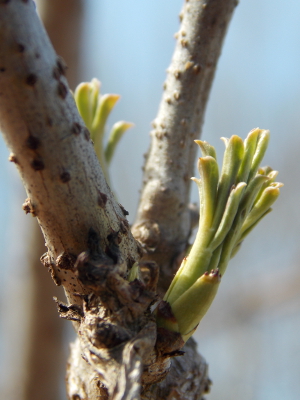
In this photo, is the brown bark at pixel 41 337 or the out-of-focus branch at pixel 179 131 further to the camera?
the brown bark at pixel 41 337

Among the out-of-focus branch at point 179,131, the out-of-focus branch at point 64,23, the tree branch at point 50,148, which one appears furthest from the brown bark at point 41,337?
the tree branch at point 50,148

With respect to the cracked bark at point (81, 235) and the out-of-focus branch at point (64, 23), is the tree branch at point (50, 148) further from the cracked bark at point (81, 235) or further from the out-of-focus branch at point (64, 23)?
the out-of-focus branch at point (64, 23)

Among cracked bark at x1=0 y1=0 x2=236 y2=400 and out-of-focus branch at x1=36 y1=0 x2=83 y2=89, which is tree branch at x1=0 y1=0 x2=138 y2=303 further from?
out-of-focus branch at x1=36 y1=0 x2=83 y2=89

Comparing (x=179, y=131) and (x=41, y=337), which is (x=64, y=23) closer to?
(x=179, y=131)

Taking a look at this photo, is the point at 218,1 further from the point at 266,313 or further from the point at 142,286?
the point at 266,313

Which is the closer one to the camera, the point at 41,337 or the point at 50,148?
the point at 50,148

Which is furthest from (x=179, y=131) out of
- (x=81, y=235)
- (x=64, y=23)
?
(x=64, y=23)

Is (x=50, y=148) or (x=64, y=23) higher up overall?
(x=64, y=23)

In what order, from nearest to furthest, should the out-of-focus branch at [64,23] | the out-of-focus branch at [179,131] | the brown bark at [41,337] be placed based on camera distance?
the out-of-focus branch at [179,131], the brown bark at [41,337], the out-of-focus branch at [64,23]
